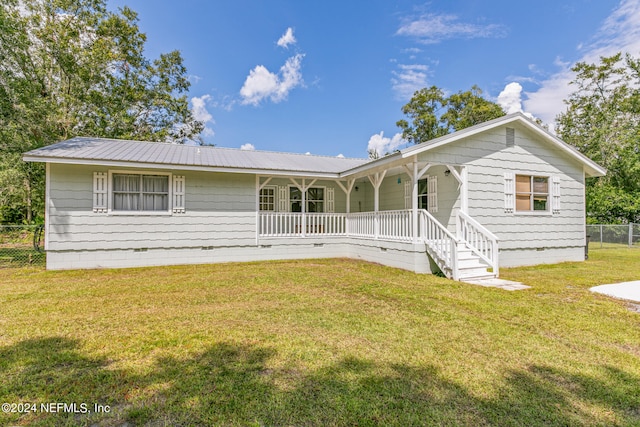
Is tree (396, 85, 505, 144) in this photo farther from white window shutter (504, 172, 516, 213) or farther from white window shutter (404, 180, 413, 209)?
white window shutter (504, 172, 516, 213)

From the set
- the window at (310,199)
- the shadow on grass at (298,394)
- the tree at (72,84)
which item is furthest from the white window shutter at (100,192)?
the tree at (72,84)

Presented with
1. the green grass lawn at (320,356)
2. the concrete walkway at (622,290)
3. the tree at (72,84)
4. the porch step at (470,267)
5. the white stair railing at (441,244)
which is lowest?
the concrete walkway at (622,290)

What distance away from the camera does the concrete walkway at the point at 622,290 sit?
5.58 metres

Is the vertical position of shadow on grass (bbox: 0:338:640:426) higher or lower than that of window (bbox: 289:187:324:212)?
lower

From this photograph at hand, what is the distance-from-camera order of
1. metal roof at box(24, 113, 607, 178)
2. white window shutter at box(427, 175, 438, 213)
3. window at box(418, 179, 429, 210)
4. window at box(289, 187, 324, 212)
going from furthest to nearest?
window at box(289, 187, 324, 212) < window at box(418, 179, 429, 210) < white window shutter at box(427, 175, 438, 213) < metal roof at box(24, 113, 607, 178)

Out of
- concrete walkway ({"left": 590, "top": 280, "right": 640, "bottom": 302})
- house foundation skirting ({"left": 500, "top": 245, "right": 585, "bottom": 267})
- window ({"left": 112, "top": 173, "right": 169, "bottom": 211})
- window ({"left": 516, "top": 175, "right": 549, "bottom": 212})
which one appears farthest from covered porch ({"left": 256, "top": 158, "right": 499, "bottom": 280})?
window ({"left": 112, "top": 173, "right": 169, "bottom": 211})

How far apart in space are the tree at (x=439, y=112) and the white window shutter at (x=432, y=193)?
810 inches

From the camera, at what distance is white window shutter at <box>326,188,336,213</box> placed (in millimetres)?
12617

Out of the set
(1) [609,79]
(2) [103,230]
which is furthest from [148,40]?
(1) [609,79]

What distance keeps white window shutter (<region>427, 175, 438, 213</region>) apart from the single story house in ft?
0.12

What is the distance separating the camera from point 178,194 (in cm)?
953

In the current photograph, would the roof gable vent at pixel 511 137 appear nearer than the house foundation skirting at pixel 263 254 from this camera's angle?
No

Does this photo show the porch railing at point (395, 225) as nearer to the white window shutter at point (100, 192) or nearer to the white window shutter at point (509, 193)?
the white window shutter at point (509, 193)

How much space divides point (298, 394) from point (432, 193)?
27.6 feet
